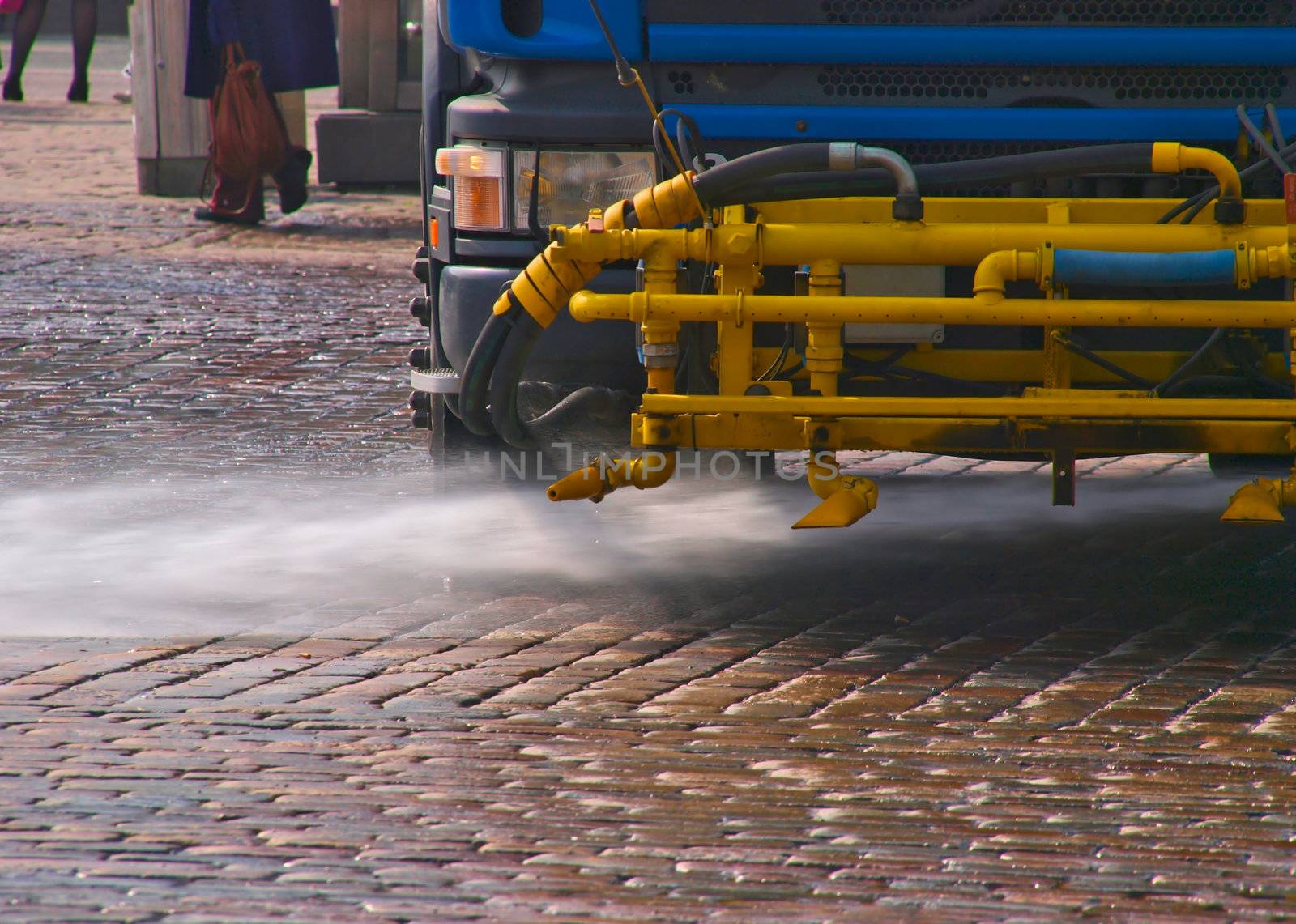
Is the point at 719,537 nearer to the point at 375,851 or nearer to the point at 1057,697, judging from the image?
the point at 1057,697

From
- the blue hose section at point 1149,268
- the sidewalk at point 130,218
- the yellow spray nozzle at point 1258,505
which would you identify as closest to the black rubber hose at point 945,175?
the blue hose section at point 1149,268

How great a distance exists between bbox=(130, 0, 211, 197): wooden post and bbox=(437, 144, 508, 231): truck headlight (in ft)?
26.0

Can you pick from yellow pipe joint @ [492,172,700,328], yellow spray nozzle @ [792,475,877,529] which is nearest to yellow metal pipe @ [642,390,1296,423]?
yellow spray nozzle @ [792,475,877,529]

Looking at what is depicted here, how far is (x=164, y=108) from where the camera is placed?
14070 mm

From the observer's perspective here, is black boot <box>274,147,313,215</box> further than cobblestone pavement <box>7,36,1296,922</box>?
Yes

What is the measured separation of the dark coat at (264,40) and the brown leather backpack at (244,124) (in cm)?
9

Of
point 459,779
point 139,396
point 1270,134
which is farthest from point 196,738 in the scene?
Answer: point 139,396

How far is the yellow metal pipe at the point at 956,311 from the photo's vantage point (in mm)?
4816

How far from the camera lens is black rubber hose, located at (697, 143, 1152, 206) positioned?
16.7ft

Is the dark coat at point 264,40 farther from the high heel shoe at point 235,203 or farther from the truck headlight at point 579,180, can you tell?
the truck headlight at point 579,180

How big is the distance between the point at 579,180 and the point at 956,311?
1165 mm

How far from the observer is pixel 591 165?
5.48 meters

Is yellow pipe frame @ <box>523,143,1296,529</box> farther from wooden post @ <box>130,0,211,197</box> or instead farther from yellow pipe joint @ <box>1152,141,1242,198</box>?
wooden post @ <box>130,0,211,197</box>

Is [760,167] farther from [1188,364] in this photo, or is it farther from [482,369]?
[1188,364]
